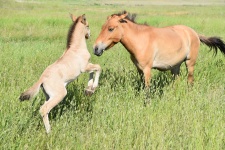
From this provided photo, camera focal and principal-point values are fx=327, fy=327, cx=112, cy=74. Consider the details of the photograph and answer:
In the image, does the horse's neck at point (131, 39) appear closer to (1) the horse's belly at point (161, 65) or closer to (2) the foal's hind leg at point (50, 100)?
(1) the horse's belly at point (161, 65)

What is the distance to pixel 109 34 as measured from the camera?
580 cm

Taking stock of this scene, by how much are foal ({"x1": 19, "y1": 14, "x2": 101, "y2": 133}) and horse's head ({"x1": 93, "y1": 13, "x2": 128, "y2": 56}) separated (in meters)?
0.38

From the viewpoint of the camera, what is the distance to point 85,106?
17.1 ft

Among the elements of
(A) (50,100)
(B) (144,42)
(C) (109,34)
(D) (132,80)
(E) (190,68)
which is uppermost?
(C) (109,34)

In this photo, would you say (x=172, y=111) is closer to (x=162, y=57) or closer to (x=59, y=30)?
(x=162, y=57)

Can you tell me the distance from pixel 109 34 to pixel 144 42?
74 centimetres

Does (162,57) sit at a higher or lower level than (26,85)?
higher

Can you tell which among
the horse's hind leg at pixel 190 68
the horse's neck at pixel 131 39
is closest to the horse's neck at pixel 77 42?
the horse's neck at pixel 131 39

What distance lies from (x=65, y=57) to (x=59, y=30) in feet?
40.7

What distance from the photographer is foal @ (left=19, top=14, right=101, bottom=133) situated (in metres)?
4.07

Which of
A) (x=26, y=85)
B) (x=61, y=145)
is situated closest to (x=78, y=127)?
(x=61, y=145)

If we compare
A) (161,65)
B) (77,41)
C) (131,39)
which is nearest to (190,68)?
(161,65)

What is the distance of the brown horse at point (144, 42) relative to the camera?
5840mm

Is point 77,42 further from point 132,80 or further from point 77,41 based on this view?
point 132,80
